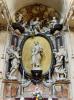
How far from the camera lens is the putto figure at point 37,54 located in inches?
280

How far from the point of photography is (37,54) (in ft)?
23.8

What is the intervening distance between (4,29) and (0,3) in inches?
52.8

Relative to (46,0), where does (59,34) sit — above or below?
below

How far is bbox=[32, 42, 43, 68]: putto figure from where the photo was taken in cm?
711

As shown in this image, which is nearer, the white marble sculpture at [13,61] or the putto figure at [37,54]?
the white marble sculpture at [13,61]

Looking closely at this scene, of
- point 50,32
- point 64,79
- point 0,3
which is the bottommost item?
point 64,79

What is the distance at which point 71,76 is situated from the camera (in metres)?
6.76

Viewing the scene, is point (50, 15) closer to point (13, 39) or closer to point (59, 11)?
point (59, 11)

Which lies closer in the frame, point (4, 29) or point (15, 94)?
point (15, 94)

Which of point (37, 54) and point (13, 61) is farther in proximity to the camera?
point (37, 54)

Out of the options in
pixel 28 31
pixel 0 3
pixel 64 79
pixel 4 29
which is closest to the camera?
pixel 0 3

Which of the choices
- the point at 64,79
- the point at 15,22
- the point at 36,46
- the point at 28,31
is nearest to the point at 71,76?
the point at 64,79

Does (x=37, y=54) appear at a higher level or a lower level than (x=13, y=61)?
higher

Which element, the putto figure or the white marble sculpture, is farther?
the putto figure
